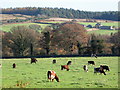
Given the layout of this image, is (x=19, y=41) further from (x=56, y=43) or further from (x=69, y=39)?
(x=69, y=39)

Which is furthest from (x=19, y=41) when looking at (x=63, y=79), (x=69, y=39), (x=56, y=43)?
(x=63, y=79)

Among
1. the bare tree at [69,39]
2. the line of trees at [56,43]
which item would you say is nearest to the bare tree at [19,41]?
the line of trees at [56,43]

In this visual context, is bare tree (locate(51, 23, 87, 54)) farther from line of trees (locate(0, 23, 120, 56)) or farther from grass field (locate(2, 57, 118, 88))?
grass field (locate(2, 57, 118, 88))

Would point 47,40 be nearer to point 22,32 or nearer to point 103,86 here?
point 22,32

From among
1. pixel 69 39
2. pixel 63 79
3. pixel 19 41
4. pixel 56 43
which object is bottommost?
pixel 63 79

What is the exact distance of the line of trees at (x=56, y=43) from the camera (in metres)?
78.2

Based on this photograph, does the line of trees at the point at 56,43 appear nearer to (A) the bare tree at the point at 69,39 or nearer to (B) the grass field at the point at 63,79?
(A) the bare tree at the point at 69,39

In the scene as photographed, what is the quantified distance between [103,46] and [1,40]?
27.8 metres

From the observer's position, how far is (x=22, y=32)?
7975 cm

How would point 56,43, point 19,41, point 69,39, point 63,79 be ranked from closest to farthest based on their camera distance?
Result: point 63,79 < point 19,41 < point 69,39 < point 56,43

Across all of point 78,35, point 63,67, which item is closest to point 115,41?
point 78,35

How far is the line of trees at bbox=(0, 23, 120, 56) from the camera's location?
7825 cm

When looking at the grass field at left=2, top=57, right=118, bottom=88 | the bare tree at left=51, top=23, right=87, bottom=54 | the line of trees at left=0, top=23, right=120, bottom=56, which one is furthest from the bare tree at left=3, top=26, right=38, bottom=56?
the grass field at left=2, top=57, right=118, bottom=88

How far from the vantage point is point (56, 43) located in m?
82.5
